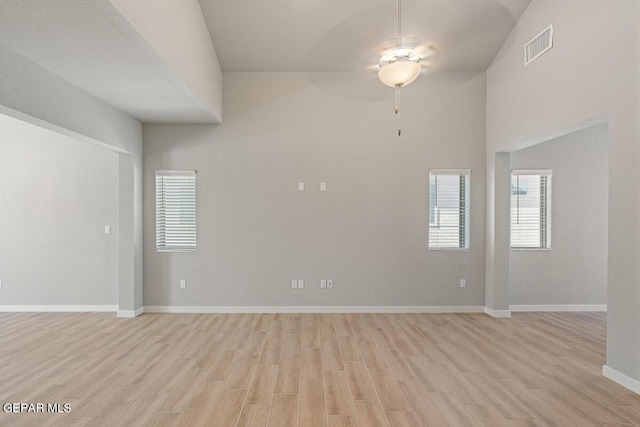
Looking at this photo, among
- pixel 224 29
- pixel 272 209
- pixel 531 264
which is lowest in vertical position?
pixel 531 264

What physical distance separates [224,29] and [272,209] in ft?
8.39

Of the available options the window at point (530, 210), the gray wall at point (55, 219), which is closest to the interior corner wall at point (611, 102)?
the window at point (530, 210)

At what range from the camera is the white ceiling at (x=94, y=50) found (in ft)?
7.40

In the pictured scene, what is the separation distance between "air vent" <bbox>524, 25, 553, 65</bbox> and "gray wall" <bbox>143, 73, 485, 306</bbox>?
105cm

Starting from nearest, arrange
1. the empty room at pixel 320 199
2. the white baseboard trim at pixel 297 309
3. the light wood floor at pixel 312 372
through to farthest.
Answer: the light wood floor at pixel 312 372 → the empty room at pixel 320 199 → the white baseboard trim at pixel 297 309

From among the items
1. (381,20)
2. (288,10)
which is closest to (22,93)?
(288,10)

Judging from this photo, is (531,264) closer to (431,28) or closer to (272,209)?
(431,28)

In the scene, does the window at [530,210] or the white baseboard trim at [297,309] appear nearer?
the white baseboard trim at [297,309]

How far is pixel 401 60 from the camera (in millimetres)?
3424

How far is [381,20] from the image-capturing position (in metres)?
4.36

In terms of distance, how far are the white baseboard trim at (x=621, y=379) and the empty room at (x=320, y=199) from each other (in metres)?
0.27

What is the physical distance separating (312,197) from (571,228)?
165 inches

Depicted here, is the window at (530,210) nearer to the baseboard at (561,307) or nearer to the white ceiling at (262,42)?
the baseboard at (561,307)

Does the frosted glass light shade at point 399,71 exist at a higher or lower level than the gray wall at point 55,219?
higher
